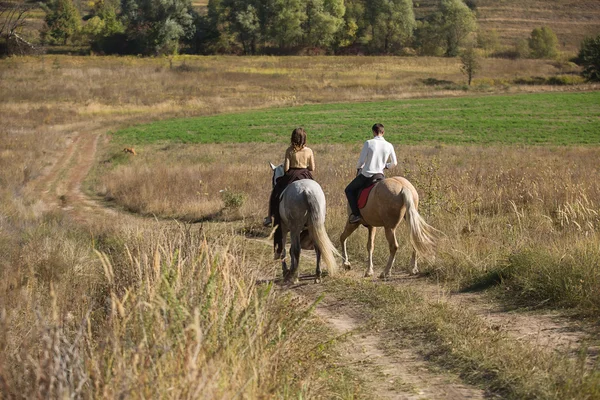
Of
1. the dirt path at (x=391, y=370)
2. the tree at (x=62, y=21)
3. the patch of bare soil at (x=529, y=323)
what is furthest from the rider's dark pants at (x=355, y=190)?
the tree at (x=62, y=21)

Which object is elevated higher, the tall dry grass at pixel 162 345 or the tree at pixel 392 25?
the tree at pixel 392 25

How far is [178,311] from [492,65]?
3648 inches

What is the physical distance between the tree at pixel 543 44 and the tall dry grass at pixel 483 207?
85.5 meters

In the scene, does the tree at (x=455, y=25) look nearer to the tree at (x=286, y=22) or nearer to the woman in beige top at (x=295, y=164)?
the tree at (x=286, y=22)

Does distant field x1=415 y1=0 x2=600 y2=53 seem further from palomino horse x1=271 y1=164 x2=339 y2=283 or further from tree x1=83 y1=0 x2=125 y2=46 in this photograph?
palomino horse x1=271 y1=164 x2=339 y2=283

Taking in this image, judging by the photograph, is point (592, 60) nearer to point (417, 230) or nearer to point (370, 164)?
point (370, 164)

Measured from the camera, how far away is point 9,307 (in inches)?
268

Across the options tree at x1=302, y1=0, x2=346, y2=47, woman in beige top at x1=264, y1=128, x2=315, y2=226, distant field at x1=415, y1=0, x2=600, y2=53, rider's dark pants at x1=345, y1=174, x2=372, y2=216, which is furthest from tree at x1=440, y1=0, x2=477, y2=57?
woman in beige top at x1=264, y1=128, x2=315, y2=226

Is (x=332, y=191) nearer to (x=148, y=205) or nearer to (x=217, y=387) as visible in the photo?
(x=148, y=205)

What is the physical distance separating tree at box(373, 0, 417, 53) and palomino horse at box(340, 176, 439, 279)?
4149 inches

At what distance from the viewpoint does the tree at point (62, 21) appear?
324ft

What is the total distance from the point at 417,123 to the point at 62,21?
68.0 meters

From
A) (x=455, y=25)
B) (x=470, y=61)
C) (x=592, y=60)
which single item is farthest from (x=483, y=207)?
(x=455, y=25)

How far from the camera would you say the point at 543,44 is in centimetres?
10850
